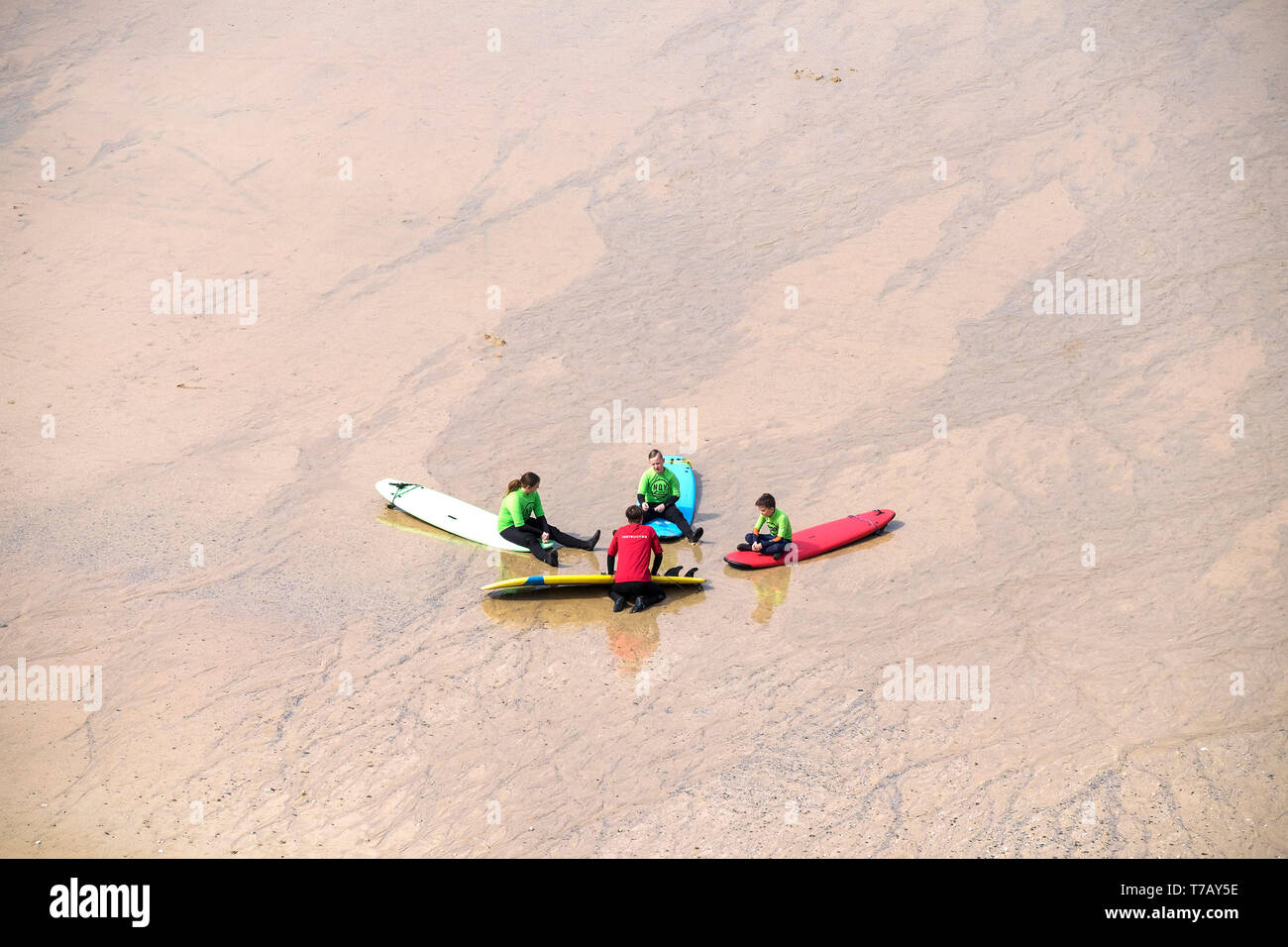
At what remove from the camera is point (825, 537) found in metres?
11.9

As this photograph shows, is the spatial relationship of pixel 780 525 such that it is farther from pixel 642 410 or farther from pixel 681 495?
pixel 642 410

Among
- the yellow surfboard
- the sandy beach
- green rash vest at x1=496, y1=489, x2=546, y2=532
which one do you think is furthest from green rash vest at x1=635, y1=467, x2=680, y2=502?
the yellow surfboard

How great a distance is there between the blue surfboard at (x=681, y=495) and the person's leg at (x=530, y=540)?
1.24m

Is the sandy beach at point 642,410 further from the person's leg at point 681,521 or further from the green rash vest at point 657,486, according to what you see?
the green rash vest at point 657,486

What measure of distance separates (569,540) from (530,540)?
1.72 ft

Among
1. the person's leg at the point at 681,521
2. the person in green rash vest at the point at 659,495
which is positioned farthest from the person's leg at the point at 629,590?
the person in green rash vest at the point at 659,495

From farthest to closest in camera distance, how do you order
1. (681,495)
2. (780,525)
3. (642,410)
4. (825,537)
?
(642,410) < (681,495) < (825,537) < (780,525)

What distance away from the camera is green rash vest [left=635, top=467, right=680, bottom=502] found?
40.2 feet

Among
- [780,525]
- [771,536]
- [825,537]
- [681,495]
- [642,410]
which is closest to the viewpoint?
[780,525]

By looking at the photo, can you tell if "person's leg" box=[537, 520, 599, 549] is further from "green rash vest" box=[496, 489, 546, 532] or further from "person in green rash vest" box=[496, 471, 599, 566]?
"green rash vest" box=[496, 489, 546, 532]

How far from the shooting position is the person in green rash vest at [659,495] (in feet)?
40.1

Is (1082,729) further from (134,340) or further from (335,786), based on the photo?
(134,340)

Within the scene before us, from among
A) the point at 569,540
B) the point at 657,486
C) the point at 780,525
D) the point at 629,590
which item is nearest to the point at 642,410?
the point at 657,486

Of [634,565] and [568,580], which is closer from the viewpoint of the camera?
[634,565]
